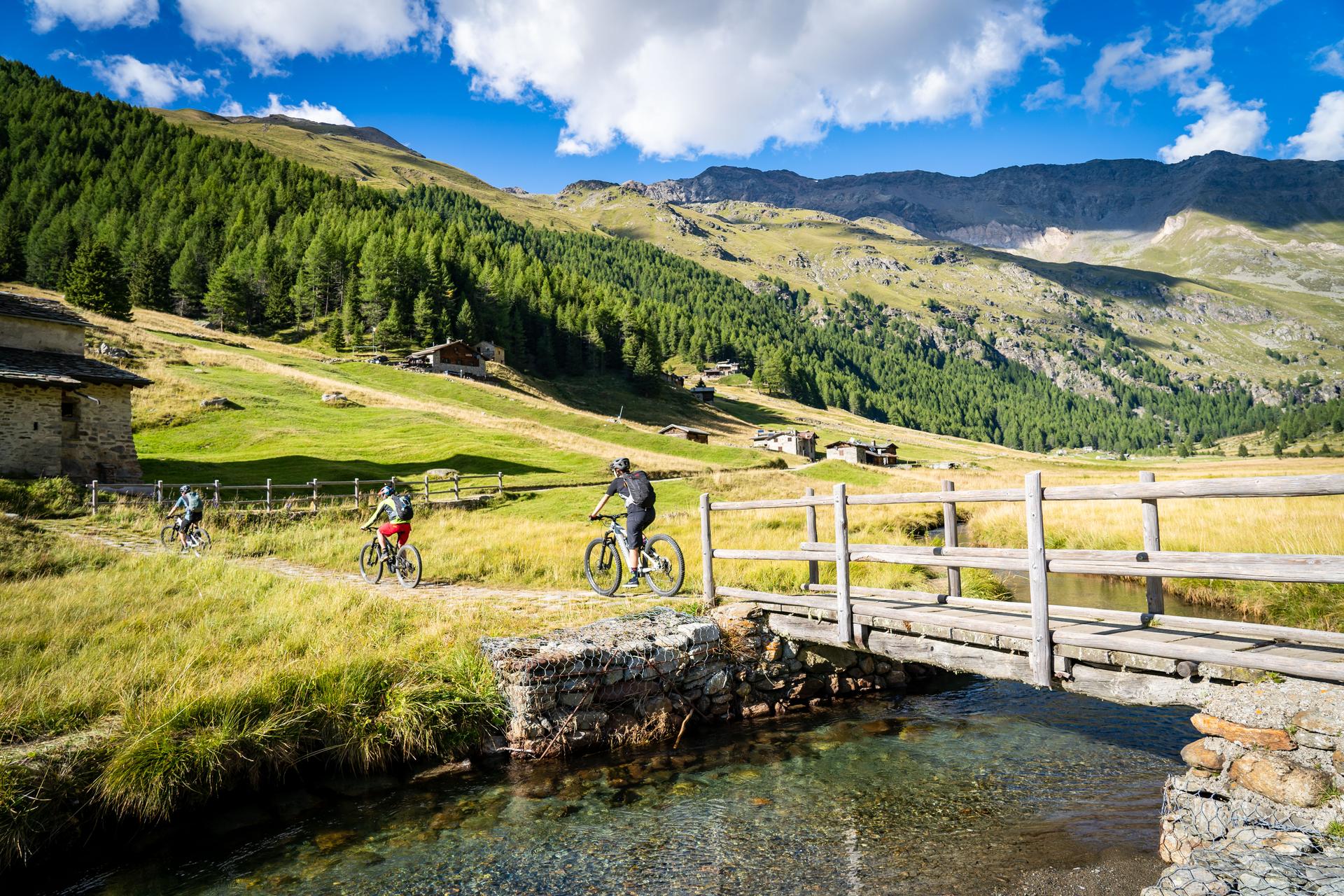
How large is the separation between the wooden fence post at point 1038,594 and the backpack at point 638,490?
685 centimetres

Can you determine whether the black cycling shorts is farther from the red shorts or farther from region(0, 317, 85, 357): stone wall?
region(0, 317, 85, 357): stone wall

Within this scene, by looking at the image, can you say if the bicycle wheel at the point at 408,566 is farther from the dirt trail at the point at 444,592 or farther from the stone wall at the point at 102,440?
the stone wall at the point at 102,440

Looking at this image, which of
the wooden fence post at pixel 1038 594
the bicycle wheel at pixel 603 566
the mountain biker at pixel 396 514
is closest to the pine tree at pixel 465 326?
the mountain biker at pixel 396 514

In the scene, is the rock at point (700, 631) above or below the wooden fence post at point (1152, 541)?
below

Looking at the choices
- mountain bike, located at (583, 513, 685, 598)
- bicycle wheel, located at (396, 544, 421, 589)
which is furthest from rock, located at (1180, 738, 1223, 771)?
bicycle wheel, located at (396, 544, 421, 589)

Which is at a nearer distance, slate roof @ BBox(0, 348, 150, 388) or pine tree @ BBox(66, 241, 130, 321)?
slate roof @ BBox(0, 348, 150, 388)

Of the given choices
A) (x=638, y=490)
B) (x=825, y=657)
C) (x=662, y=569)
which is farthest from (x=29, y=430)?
(x=825, y=657)

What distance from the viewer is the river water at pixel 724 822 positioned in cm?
605

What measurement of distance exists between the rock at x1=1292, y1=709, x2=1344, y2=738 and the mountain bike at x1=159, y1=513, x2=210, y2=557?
71.8 feet

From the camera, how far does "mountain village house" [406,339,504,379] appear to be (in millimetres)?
89000

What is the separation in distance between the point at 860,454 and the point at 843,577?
76.9 metres

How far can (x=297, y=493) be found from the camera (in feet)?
111

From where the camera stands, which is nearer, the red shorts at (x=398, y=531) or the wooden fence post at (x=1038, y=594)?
the wooden fence post at (x=1038, y=594)

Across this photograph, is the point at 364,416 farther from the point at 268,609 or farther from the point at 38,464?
the point at 268,609
